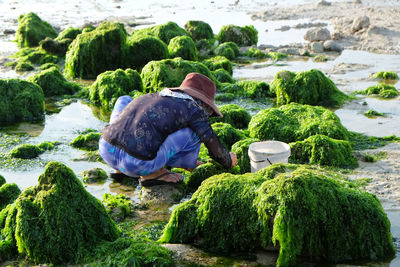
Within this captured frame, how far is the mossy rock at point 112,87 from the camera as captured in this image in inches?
363

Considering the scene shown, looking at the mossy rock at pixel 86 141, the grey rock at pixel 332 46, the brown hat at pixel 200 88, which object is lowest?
the mossy rock at pixel 86 141

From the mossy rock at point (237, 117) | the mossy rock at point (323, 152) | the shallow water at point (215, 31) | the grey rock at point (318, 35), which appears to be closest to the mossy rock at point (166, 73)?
the shallow water at point (215, 31)

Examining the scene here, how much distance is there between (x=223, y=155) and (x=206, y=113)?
519 mm

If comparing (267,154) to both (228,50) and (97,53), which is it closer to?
(97,53)

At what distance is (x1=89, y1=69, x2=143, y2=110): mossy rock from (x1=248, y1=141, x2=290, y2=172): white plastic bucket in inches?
167

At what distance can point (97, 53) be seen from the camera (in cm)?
1141

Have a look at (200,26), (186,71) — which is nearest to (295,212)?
(186,71)

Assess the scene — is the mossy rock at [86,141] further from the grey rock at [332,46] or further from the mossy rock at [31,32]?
the mossy rock at [31,32]

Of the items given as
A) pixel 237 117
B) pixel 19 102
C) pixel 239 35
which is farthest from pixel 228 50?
pixel 19 102

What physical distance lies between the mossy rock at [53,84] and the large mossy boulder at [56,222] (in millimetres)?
5786

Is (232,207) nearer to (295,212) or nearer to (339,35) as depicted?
(295,212)

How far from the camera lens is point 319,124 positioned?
678 cm

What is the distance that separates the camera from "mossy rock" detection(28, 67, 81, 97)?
992cm

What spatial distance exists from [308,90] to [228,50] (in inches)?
188
